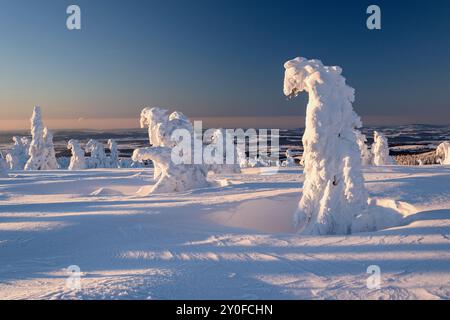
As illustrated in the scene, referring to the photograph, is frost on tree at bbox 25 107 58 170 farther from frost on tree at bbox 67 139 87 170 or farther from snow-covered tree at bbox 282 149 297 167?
snow-covered tree at bbox 282 149 297 167

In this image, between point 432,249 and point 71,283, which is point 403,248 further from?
point 71,283

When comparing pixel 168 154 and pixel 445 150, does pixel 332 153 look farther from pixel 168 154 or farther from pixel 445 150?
pixel 445 150

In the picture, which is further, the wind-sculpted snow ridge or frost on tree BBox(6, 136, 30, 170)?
frost on tree BBox(6, 136, 30, 170)

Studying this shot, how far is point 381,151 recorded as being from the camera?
41406 millimetres

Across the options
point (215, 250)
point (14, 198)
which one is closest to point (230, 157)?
point (14, 198)

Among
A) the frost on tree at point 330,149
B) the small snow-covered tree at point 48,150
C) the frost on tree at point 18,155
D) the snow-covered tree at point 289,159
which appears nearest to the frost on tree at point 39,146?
the small snow-covered tree at point 48,150

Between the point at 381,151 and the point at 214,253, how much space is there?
38.7 metres

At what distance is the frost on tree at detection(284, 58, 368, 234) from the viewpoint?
1021 centimetres

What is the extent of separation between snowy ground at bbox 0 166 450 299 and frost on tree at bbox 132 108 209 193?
5.64 m

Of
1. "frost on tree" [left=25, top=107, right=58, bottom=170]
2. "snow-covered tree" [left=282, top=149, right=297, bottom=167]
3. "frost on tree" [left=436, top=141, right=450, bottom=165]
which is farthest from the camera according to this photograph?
"snow-covered tree" [left=282, top=149, right=297, bottom=167]

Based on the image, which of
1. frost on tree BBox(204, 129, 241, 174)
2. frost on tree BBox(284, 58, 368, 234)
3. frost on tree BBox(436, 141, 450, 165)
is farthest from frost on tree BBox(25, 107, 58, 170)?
frost on tree BBox(436, 141, 450, 165)

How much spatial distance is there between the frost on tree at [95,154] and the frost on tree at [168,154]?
116 feet

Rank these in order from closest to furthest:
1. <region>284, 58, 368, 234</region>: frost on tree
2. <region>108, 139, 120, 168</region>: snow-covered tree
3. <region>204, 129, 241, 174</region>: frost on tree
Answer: <region>284, 58, 368, 234</region>: frost on tree → <region>204, 129, 241, 174</region>: frost on tree → <region>108, 139, 120, 168</region>: snow-covered tree

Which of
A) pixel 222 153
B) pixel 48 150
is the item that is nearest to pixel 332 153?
pixel 222 153
